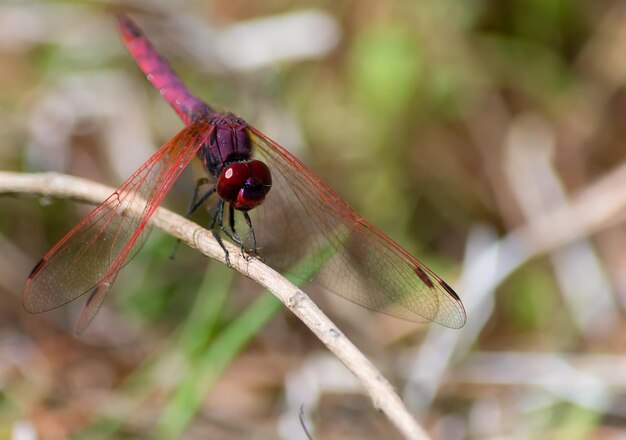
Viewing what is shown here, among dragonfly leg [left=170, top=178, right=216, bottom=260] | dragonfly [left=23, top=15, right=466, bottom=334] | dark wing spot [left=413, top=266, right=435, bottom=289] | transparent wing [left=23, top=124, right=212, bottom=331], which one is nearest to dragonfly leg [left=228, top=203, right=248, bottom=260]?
dragonfly [left=23, top=15, right=466, bottom=334]

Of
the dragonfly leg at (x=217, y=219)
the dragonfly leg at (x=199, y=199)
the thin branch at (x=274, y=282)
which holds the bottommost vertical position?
the thin branch at (x=274, y=282)

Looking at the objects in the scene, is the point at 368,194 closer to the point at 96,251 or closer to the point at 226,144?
the point at 226,144

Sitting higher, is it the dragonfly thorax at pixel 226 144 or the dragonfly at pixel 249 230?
the dragonfly thorax at pixel 226 144

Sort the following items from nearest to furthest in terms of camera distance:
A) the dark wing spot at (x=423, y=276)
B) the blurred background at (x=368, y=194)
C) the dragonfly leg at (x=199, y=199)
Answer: the dark wing spot at (x=423, y=276), the dragonfly leg at (x=199, y=199), the blurred background at (x=368, y=194)

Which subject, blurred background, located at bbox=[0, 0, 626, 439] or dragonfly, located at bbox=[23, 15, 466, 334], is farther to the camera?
blurred background, located at bbox=[0, 0, 626, 439]

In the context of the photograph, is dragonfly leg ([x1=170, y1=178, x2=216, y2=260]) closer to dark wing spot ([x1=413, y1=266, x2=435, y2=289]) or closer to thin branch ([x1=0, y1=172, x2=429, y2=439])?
thin branch ([x1=0, y1=172, x2=429, y2=439])

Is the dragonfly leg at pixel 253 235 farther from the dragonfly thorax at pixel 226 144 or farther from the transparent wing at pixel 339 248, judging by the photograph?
the dragonfly thorax at pixel 226 144

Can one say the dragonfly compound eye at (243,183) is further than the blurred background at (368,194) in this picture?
No

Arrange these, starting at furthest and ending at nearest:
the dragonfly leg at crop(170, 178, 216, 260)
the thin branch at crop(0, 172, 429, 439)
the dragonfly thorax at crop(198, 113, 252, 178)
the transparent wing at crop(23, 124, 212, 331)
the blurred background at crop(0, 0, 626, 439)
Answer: the blurred background at crop(0, 0, 626, 439)
the dragonfly leg at crop(170, 178, 216, 260)
the dragonfly thorax at crop(198, 113, 252, 178)
the transparent wing at crop(23, 124, 212, 331)
the thin branch at crop(0, 172, 429, 439)

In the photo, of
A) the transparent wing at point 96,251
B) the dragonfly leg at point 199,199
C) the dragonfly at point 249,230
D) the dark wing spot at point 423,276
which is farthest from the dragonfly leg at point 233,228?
the dark wing spot at point 423,276
